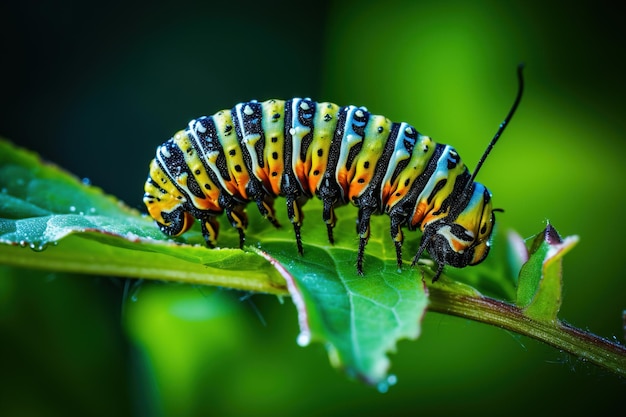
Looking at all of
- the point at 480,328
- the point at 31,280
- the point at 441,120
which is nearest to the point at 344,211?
the point at 480,328

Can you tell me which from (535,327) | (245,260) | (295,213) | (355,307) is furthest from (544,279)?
(295,213)

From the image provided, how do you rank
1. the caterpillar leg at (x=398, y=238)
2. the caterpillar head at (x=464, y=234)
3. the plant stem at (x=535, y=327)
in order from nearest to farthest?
the plant stem at (x=535, y=327)
the caterpillar leg at (x=398, y=238)
the caterpillar head at (x=464, y=234)

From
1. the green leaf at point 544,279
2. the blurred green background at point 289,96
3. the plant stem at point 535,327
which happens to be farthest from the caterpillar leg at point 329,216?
the green leaf at point 544,279

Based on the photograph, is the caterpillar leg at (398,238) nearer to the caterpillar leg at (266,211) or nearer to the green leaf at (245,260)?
the green leaf at (245,260)

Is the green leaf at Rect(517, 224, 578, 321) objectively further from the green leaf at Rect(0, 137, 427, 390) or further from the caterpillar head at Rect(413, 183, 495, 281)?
the caterpillar head at Rect(413, 183, 495, 281)

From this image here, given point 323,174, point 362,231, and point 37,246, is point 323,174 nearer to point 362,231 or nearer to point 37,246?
point 362,231

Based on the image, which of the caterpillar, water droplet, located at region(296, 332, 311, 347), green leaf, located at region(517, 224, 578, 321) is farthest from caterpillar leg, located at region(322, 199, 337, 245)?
water droplet, located at region(296, 332, 311, 347)
